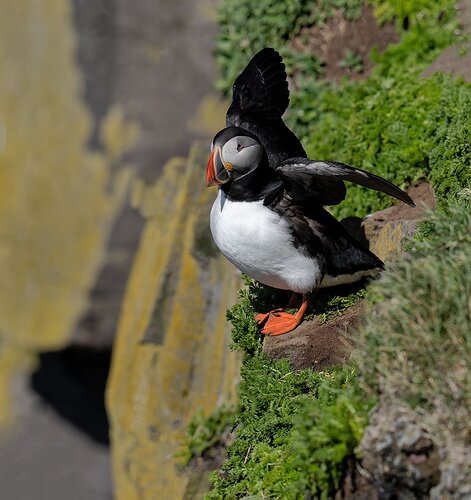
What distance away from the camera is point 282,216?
5414 millimetres

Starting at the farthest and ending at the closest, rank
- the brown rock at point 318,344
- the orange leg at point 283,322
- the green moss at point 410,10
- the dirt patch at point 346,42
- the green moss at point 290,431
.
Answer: the dirt patch at point 346,42
the green moss at point 410,10
the orange leg at point 283,322
the brown rock at point 318,344
the green moss at point 290,431

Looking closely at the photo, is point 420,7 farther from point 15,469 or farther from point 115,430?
point 15,469

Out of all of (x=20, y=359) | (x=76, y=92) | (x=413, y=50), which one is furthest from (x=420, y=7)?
(x=20, y=359)

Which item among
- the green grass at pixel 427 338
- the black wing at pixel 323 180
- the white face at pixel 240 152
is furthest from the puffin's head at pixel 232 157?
the green grass at pixel 427 338

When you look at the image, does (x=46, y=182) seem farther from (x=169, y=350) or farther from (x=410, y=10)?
(x=410, y=10)

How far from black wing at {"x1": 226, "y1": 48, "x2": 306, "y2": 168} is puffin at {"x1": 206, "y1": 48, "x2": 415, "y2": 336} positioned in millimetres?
121

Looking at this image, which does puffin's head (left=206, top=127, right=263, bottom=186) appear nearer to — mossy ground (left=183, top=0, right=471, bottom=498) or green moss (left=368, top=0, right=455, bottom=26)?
mossy ground (left=183, top=0, right=471, bottom=498)

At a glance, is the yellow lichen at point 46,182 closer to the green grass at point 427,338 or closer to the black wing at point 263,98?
the black wing at point 263,98

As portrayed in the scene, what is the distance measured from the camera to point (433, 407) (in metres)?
3.66

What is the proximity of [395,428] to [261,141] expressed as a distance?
8.69ft

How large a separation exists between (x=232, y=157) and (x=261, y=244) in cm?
54

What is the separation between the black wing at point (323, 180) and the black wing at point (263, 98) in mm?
514

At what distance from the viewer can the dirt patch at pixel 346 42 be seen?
900cm

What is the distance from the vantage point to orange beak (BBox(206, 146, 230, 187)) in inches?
207
